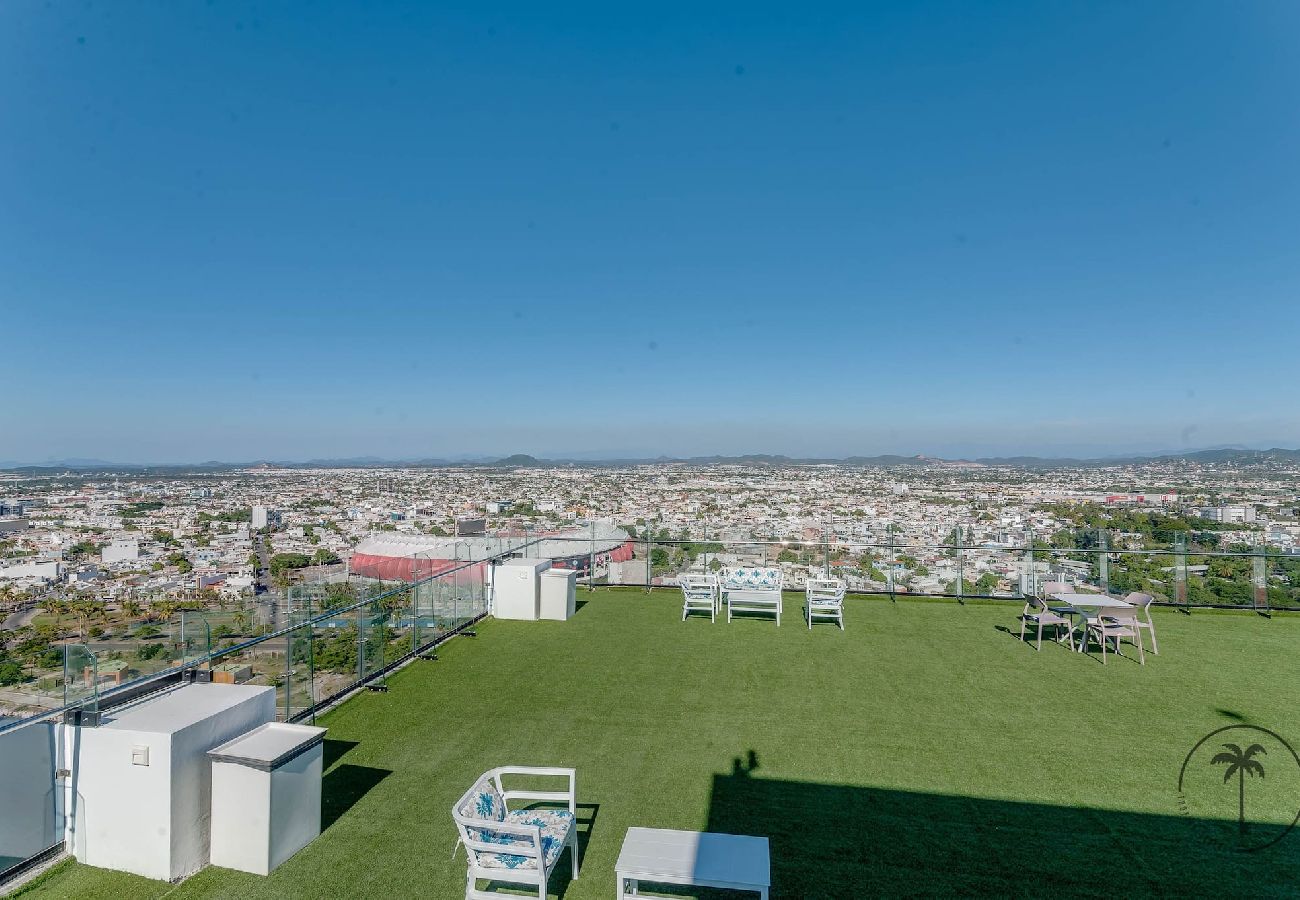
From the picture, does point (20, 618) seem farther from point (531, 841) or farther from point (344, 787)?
point (531, 841)

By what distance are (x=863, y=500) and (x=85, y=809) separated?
71.3ft

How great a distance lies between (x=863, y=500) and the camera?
74.0 feet

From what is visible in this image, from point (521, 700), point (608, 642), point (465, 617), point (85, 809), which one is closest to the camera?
point (85, 809)

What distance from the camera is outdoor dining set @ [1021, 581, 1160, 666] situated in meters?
7.62

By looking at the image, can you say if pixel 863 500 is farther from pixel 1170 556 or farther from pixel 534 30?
pixel 534 30

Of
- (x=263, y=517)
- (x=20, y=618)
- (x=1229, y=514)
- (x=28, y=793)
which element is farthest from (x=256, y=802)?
(x=263, y=517)

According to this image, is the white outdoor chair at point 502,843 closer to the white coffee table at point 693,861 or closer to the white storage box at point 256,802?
the white coffee table at point 693,861

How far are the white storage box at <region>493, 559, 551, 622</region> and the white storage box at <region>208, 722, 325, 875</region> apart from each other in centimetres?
625

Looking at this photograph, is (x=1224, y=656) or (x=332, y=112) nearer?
(x=1224, y=656)

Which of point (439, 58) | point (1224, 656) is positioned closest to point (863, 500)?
point (1224, 656)

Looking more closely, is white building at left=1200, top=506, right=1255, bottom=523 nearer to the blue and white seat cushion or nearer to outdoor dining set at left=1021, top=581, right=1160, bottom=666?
outdoor dining set at left=1021, top=581, right=1160, bottom=666

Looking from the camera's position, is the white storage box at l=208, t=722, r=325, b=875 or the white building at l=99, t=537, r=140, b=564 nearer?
the white storage box at l=208, t=722, r=325, b=875

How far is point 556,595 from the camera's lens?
10086mm

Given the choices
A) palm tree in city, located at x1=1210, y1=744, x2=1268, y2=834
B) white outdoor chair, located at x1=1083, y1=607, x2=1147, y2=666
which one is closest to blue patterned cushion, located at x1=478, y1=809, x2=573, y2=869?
palm tree in city, located at x1=1210, y1=744, x2=1268, y2=834
